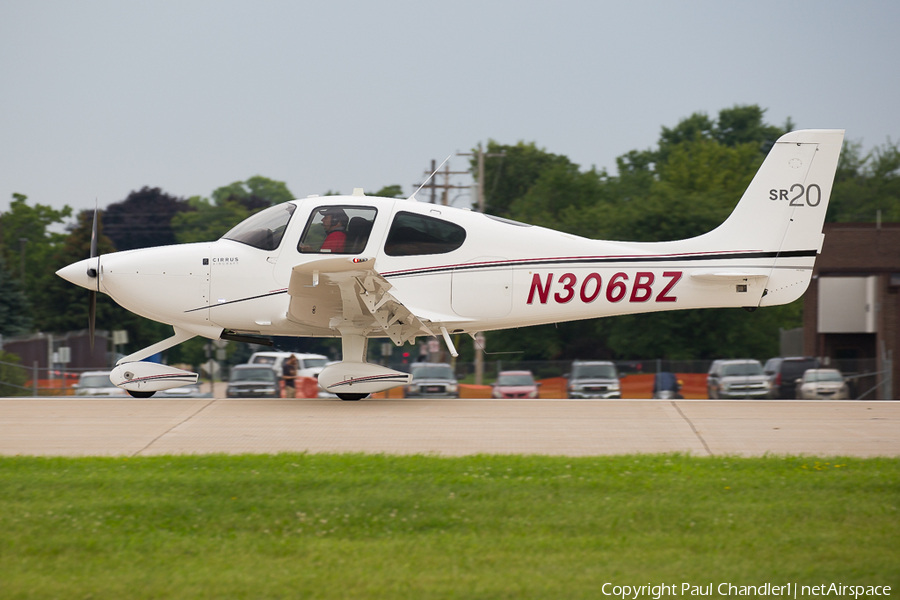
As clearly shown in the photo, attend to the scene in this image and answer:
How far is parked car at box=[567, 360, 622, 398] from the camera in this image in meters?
19.9

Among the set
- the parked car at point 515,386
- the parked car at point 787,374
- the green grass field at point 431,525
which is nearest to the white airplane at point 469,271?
the green grass field at point 431,525

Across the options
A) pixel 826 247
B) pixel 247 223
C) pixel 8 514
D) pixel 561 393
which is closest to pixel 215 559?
pixel 8 514

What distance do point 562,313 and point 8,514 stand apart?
25.0ft

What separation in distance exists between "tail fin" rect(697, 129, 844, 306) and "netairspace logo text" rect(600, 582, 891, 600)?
7.39m

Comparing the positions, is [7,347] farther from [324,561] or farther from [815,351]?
[324,561]

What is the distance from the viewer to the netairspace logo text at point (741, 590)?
4.65 metres

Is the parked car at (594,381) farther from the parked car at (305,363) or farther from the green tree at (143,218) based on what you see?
the green tree at (143,218)

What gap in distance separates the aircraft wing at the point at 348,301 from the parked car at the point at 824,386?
1188cm

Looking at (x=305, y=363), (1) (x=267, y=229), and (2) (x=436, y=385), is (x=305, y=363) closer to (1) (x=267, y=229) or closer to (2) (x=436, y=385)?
(2) (x=436, y=385)

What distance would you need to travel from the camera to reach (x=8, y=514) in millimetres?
5824

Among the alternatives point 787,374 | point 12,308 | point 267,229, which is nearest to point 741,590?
point 267,229

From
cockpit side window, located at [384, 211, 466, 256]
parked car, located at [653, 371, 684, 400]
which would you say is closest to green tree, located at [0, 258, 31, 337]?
parked car, located at [653, 371, 684, 400]

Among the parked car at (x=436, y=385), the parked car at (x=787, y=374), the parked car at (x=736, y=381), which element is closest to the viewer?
the parked car at (x=736, y=381)

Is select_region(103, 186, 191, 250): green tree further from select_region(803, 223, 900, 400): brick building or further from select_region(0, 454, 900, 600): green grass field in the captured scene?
select_region(0, 454, 900, 600): green grass field
